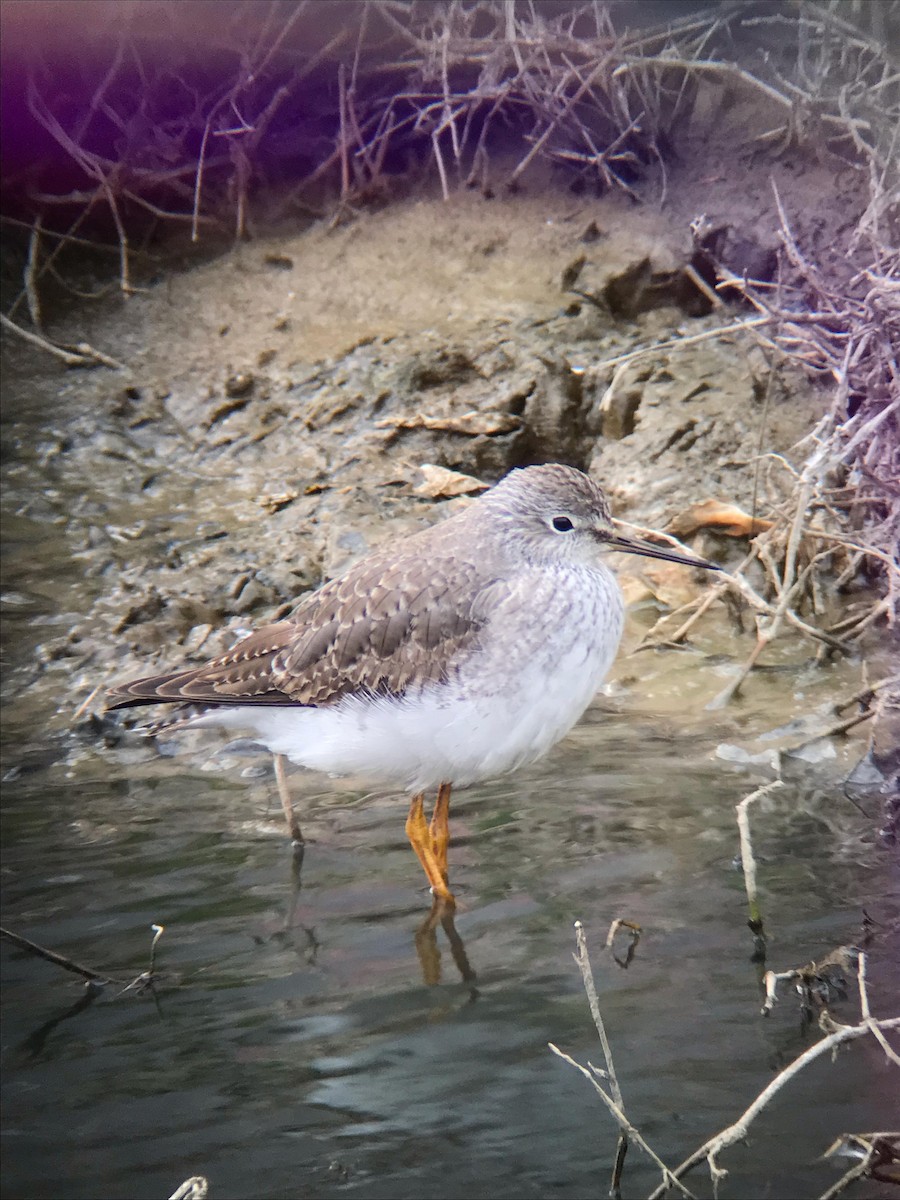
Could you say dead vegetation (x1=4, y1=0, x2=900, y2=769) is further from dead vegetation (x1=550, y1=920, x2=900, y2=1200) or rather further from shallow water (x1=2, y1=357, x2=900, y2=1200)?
dead vegetation (x1=550, y1=920, x2=900, y2=1200)

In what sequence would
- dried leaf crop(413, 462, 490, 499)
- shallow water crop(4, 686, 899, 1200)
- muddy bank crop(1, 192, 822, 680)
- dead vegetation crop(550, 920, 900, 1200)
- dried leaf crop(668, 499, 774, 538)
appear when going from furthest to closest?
1. dried leaf crop(413, 462, 490, 499)
2. muddy bank crop(1, 192, 822, 680)
3. dried leaf crop(668, 499, 774, 538)
4. shallow water crop(4, 686, 899, 1200)
5. dead vegetation crop(550, 920, 900, 1200)

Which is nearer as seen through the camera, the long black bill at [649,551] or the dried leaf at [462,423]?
the long black bill at [649,551]

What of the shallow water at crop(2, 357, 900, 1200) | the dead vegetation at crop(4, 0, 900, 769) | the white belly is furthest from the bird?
the dead vegetation at crop(4, 0, 900, 769)

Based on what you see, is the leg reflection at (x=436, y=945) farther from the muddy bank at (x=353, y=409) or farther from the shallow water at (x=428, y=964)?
the muddy bank at (x=353, y=409)

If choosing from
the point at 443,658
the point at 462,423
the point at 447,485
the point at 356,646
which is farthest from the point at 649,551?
the point at 462,423

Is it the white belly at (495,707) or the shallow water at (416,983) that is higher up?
the white belly at (495,707)

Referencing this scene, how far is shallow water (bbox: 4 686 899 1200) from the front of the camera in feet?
7.60

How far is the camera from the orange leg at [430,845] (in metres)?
3.33

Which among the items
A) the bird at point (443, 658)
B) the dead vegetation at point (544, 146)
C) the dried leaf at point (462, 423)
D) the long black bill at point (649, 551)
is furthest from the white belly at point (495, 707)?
the dried leaf at point (462, 423)

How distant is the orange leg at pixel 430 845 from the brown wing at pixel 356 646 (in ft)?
1.30

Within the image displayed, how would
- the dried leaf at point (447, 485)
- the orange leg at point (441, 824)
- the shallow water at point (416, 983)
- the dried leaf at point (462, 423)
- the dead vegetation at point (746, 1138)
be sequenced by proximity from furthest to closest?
the dried leaf at point (462, 423) < the dried leaf at point (447, 485) < the orange leg at point (441, 824) < the shallow water at point (416, 983) < the dead vegetation at point (746, 1138)

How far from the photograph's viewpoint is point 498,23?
4.22m

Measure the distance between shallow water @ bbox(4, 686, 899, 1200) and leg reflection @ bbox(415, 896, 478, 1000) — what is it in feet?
0.03

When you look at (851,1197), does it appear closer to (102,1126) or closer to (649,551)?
(102,1126)
